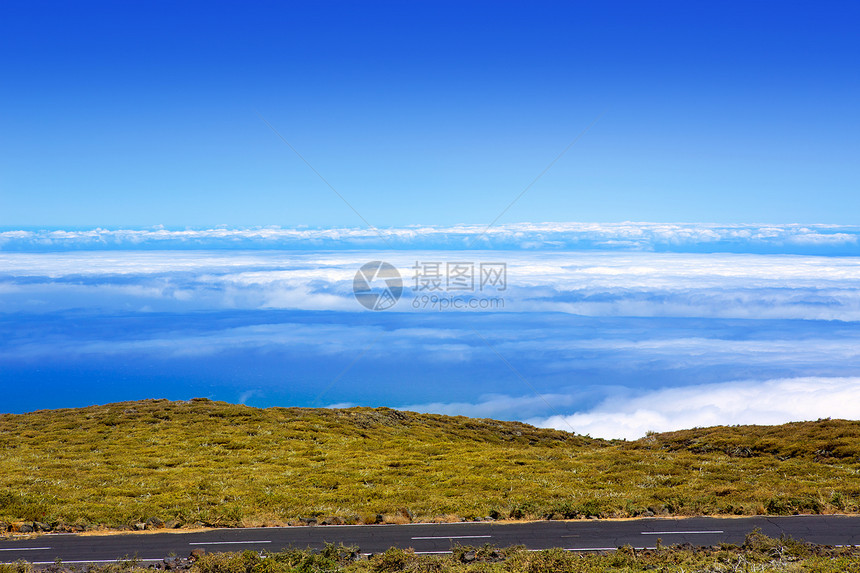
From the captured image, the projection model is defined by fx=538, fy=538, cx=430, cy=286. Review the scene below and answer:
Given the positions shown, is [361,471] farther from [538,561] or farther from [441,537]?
[538,561]

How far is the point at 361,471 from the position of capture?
3153cm

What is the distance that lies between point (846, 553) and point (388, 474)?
21.0 m

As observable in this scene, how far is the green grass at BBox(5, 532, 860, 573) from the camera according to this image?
52.2 feet

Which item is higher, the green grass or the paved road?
the green grass

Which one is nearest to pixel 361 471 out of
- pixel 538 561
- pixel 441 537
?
pixel 441 537

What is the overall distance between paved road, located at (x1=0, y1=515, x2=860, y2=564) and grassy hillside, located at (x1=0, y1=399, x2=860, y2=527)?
1.06m

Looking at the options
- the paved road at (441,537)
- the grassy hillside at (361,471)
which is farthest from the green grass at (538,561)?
the grassy hillside at (361,471)

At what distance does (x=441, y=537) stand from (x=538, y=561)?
437cm

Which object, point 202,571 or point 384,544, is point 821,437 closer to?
point 384,544

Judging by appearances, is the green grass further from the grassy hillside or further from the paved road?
the grassy hillside

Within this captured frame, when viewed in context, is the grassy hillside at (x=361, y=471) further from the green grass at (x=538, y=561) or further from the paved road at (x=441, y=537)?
the green grass at (x=538, y=561)

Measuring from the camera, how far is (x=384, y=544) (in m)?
18.8

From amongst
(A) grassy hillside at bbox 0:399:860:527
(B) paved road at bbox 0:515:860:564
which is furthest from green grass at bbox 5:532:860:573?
(A) grassy hillside at bbox 0:399:860:527

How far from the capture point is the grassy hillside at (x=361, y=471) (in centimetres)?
2236
